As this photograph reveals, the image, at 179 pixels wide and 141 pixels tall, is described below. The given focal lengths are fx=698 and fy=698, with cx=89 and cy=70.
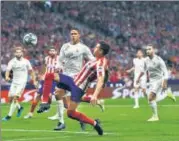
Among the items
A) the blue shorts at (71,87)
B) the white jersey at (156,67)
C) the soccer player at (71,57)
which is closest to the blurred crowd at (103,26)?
the white jersey at (156,67)

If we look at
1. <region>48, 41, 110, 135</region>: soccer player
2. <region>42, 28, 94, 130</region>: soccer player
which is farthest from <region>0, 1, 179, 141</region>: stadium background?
<region>48, 41, 110, 135</region>: soccer player

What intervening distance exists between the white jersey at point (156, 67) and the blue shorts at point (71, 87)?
6069 millimetres

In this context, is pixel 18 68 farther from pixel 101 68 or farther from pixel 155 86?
pixel 101 68

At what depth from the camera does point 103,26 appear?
51156 millimetres

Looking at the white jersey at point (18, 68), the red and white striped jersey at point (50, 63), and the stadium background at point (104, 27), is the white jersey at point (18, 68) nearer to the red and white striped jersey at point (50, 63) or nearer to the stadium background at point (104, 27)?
the red and white striped jersey at point (50, 63)

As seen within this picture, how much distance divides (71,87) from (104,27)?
115 ft

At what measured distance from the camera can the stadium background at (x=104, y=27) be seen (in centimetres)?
4510

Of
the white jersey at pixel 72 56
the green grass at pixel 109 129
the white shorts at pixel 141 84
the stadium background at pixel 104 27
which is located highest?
the stadium background at pixel 104 27

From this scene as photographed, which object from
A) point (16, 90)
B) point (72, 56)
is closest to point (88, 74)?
point (72, 56)

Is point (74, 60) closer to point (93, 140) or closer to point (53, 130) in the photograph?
point (53, 130)

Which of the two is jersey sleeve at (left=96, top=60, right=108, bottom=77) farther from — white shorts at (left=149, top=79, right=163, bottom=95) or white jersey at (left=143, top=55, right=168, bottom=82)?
white shorts at (left=149, top=79, right=163, bottom=95)

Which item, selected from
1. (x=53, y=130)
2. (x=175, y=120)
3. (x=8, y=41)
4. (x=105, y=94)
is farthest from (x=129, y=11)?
(x=53, y=130)

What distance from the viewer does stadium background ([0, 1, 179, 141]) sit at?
4510cm

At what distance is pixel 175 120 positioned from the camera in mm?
21594
